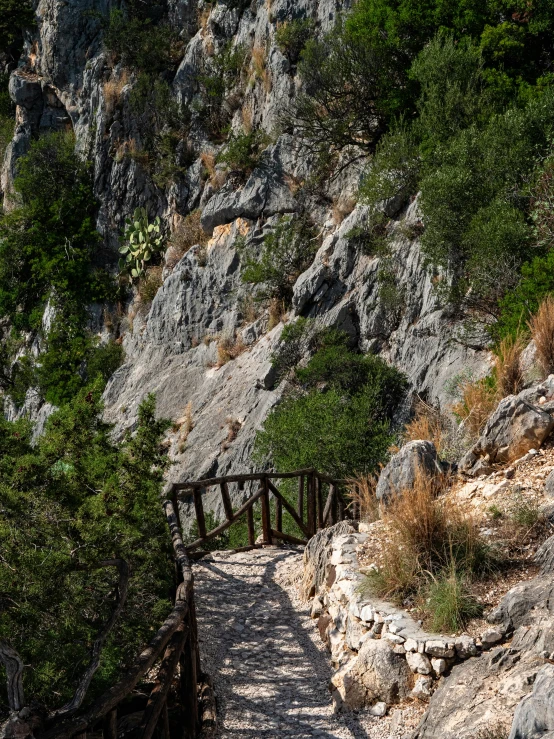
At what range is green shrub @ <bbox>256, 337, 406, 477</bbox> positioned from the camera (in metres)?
11.3

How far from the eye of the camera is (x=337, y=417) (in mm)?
11766

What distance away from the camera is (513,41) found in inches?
593

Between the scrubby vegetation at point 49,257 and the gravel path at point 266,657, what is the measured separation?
51.5 ft

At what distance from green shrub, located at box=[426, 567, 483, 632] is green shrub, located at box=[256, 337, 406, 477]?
17.6 ft

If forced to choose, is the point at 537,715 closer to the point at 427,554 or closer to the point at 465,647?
the point at 465,647

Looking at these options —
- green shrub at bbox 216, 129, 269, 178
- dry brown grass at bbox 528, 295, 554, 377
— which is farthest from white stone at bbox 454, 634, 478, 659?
green shrub at bbox 216, 129, 269, 178

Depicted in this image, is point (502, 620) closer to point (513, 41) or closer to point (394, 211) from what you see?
point (394, 211)

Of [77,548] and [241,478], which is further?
[241,478]

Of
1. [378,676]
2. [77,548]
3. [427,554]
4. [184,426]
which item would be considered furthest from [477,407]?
[184,426]

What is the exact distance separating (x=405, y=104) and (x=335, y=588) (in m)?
13.1

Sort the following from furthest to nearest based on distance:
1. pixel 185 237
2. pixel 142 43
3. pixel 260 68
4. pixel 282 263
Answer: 1. pixel 142 43
2. pixel 185 237
3. pixel 260 68
4. pixel 282 263

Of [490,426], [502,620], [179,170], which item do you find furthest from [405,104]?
[502,620]

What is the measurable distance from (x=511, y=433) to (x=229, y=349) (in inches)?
466

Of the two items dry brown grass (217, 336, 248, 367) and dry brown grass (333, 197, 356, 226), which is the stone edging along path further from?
dry brown grass (333, 197, 356, 226)
